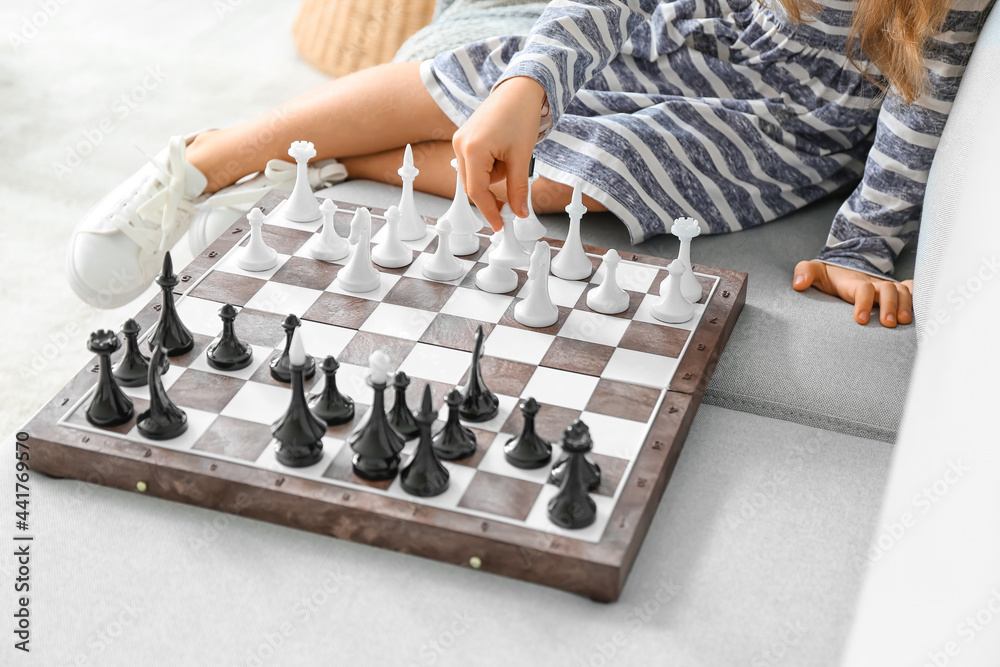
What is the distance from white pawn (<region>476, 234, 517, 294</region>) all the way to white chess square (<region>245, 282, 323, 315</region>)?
205mm

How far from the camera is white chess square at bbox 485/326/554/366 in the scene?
118cm

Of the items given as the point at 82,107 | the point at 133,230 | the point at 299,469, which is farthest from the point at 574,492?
the point at 82,107

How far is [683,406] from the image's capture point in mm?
1107

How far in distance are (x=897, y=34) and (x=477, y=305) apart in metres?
0.68

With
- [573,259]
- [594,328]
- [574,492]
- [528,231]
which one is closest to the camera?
[574,492]

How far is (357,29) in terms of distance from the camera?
2695 millimetres

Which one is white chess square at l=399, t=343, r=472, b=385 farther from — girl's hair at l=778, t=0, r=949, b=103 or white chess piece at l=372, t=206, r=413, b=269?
girl's hair at l=778, t=0, r=949, b=103

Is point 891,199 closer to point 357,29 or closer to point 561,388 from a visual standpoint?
point 561,388

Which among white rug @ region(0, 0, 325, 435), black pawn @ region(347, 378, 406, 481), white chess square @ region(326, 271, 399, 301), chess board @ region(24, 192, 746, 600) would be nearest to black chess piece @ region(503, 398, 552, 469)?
chess board @ region(24, 192, 746, 600)

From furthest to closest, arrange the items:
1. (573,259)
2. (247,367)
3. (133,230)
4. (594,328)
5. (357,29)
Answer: (357,29)
(133,230)
(573,259)
(594,328)
(247,367)

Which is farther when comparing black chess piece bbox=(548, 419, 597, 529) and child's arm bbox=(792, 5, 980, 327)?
child's arm bbox=(792, 5, 980, 327)

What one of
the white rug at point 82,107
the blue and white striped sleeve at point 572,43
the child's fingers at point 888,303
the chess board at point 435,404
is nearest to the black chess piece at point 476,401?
the chess board at point 435,404

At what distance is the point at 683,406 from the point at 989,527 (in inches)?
14.2

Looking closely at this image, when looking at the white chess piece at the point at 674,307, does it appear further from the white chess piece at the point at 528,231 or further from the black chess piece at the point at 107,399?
the black chess piece at the point at 107,399
